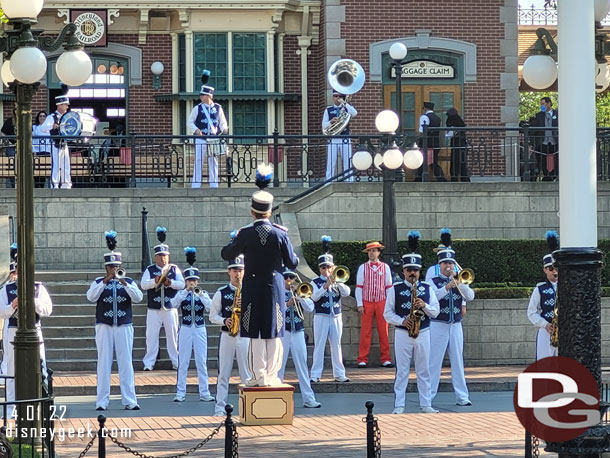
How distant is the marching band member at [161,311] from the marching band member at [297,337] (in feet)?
6.42

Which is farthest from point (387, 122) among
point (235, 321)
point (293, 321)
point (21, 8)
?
point (21, 8)

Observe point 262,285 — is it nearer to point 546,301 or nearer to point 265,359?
point 265,359

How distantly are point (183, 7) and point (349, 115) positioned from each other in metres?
4.66

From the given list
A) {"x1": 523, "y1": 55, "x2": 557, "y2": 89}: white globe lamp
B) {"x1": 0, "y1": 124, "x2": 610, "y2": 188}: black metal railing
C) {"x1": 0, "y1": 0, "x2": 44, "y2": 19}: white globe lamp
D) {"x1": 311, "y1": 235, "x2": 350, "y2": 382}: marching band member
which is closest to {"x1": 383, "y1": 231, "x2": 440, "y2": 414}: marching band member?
{"x1": 311, "y1": 235, "x2": 350, "y2": 382}: marching band member

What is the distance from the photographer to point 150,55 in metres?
28.0

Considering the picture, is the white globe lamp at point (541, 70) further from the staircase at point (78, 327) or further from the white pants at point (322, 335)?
the staircase at point (78, 327)

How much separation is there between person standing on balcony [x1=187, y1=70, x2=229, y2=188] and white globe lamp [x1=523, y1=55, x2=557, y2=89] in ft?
46.1

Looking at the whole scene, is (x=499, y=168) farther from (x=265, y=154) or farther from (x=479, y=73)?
(x=265, y=154)

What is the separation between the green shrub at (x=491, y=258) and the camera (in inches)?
866

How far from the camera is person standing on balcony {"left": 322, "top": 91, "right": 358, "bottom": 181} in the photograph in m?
24.9

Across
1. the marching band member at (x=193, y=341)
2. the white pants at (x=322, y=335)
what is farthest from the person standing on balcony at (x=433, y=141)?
the marching band member at (x=193, y=341)

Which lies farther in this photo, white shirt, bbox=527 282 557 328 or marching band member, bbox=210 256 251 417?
white shirt, bbox=527 282 557 328

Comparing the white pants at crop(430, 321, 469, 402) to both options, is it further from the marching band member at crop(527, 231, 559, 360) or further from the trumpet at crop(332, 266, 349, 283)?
the trumpet at crop(332, 266, 349, 283)

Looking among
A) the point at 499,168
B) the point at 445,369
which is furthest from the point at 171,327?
the point at 499,168
